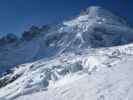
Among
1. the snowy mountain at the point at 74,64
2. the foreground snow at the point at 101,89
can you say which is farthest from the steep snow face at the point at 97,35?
the foreground snow at the point at 101,89

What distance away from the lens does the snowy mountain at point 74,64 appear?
13.0 meters

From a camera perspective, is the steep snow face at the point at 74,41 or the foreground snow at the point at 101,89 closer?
the foreground snow at the point at 101,89

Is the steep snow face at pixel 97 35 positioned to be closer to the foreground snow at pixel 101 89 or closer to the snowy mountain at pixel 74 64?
the snowy mountain at pixel 74 64

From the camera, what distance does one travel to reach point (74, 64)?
23922 mm

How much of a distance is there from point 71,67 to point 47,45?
77.0 m

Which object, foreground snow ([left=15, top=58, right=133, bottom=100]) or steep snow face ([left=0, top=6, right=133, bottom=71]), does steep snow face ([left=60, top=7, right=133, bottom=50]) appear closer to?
steep snow face ([left=0, top=6, right=133, bottom=71])

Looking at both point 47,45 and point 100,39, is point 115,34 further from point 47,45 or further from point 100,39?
point 47,45

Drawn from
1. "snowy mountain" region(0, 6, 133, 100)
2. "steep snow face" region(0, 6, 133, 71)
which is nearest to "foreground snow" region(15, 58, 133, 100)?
"snowy mountain" region(0, 6, 133, 100)

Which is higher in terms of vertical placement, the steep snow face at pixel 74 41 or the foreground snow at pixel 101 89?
the steep snow face at pixel 74 41

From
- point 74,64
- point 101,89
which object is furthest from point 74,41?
point 101,89

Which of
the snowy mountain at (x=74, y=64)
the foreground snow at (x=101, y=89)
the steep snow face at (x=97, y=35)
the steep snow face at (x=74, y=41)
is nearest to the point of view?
the foreground snow at (x=101, y=89)

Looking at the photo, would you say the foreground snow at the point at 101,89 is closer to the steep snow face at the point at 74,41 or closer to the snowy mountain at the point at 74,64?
the snowy mountain at the point at 74,64

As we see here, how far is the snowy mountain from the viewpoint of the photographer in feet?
42.7

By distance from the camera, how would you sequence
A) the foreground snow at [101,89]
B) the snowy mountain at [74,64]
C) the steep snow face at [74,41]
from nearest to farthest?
the foreground snow at [101,89] < the snowy mountain at [74,64] < the steep snow face at [74,41]
